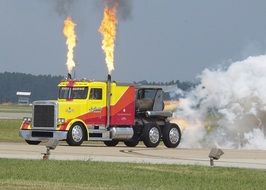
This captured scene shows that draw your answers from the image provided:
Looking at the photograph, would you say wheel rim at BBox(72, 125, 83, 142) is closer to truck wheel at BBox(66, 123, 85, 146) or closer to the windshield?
truck wheel at BBox(66, 123, 85, 146)

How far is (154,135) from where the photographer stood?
47344 millimetres

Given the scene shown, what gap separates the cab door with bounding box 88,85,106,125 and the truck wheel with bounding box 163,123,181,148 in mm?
3547

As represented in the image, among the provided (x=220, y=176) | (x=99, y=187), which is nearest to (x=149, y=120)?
(x=220, y=176)

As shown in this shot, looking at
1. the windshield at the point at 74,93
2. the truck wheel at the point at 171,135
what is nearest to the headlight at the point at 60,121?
the windshield at the point at 74,93

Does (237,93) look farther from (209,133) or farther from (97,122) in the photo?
(97,122)

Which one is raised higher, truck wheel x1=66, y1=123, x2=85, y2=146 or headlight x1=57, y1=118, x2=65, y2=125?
headlight x1=57, y1=118, x2=65, y2=125

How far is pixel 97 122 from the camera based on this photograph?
46.1 meters

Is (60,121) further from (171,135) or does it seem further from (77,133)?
(171,135)

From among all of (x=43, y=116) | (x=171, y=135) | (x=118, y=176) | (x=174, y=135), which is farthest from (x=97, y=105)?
(x=118, y=176)

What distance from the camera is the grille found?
45156 mm

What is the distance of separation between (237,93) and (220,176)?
77.1 ft

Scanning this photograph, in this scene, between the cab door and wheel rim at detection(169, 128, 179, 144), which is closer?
the cab door

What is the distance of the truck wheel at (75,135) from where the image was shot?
4462cm

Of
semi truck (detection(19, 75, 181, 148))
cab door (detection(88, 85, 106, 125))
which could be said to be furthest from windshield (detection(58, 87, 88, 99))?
cab door (detection(88, 85, 106, 125))
